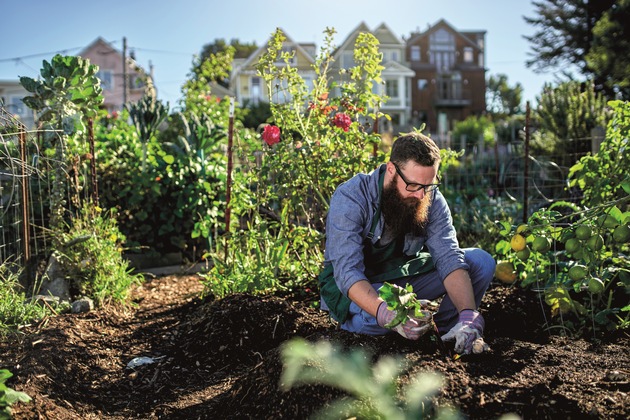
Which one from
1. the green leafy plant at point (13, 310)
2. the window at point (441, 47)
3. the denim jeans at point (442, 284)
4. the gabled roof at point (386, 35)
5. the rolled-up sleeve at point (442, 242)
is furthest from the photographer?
the window at point (441, 47)

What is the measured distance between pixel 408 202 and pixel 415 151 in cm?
27

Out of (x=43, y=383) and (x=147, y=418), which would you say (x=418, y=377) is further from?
(x=43, y=383)

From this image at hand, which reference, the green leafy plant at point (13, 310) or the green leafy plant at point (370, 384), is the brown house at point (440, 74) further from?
the green leafy plant at point (370, 384)

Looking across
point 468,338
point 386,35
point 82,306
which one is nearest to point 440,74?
point 386,35

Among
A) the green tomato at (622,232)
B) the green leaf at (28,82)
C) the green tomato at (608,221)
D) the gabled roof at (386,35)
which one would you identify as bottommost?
the green tomato at (622,232)

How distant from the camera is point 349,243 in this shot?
2.77 m

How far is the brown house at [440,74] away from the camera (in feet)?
130

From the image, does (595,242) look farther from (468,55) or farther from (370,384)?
(468,55)

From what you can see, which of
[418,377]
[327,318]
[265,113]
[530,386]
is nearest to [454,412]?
[418,377]

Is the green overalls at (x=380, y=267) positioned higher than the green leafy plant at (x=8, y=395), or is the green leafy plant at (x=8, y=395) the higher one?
the green overalls at (x=380, y=267)

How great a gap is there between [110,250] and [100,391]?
5.76 ft

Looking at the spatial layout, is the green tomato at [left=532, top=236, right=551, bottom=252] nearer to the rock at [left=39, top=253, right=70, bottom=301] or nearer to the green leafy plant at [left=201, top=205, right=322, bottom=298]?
the green leafy plant at [left=201, top=205, right=322, bottom=298]

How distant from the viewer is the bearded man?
2.66 metres

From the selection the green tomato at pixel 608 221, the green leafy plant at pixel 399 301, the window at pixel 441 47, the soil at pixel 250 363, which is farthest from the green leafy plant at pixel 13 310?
the window at pixel 441 47
